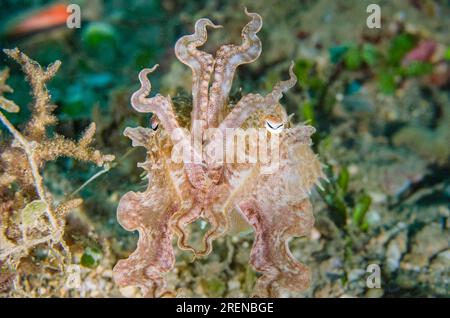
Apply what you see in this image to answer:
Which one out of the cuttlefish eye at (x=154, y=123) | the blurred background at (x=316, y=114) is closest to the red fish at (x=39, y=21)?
the blurred background at (x=316, y=114)

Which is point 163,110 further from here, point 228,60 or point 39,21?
point 39,21

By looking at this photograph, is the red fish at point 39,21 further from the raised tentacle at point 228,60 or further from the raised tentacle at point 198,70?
the raised tentacle at point 228,60

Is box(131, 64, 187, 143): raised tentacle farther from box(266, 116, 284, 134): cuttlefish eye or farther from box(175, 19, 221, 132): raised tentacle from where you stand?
box(266, 116, 284, 134): cuttlefish eye

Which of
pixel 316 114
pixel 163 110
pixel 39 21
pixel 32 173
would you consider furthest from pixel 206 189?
pixel 39 21

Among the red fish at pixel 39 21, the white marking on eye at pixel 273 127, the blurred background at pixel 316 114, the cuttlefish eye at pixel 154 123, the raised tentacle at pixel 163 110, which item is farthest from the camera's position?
the red fish at pixel 39 21

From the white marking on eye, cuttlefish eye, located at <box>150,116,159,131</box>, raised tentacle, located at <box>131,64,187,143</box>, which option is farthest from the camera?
cuttlefish eye, located at <box>150,116,159,131</box>

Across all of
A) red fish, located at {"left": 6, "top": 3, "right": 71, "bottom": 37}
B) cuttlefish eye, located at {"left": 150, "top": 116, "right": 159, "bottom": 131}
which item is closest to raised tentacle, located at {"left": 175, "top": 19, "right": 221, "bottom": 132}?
cuttlefish eye, located at {"left": 150, "top": 116, "right": 159, "bottom": 131}
